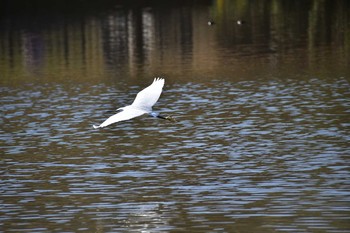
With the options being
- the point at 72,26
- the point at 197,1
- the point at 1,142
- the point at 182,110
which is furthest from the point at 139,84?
the point at 197,1

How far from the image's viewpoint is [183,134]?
36.1m

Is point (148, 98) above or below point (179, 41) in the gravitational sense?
above

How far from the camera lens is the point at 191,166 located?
30203mm

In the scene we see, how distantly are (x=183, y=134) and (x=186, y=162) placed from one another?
5.19 m

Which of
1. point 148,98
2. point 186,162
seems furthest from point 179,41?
point 148,98

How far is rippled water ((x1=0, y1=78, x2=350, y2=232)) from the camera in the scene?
24.2 metres

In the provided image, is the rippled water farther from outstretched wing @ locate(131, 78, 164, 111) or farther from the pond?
outstretched wing @ locate(131, 78, 164, 111)

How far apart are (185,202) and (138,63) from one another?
35632mm

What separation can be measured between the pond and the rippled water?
0.05m

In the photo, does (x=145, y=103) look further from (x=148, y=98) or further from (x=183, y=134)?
(x=183, y=134)

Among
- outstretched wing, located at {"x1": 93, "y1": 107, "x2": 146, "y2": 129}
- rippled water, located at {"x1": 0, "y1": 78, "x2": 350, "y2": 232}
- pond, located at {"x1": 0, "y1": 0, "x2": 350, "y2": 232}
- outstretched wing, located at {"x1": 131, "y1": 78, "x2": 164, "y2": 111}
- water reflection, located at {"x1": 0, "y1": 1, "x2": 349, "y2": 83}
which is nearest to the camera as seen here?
rippled water, located at {"x1": 0, "y1": 78, "x2": 350, "y2": 232}

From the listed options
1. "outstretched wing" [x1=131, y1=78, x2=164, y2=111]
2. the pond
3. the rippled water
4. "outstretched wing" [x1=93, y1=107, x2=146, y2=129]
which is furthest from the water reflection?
"outstretched wing" [x1=93, y1=107, x2=146, y2=129]

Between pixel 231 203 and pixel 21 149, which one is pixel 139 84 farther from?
pixel 231 203

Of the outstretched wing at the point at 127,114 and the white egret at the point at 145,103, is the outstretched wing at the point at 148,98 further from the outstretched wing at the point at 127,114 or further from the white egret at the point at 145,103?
the outstretched wing at the point at 127,114
